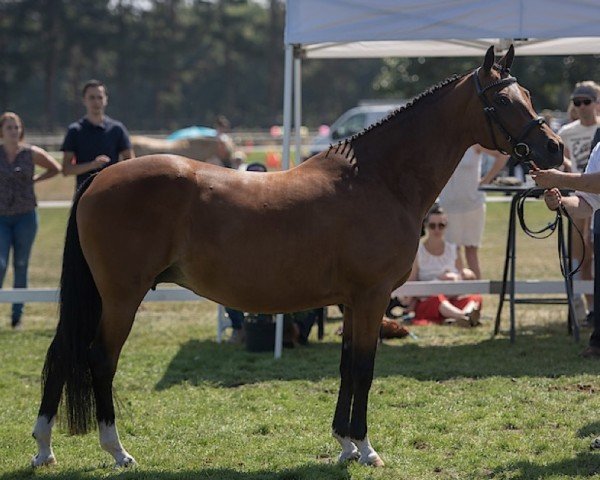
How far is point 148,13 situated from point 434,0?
155 feet

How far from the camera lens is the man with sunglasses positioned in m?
8.19

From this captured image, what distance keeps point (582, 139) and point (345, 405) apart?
4370 millimetres

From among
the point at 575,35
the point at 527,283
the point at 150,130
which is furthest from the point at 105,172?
the point at 150,130

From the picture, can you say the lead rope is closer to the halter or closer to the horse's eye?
the halter

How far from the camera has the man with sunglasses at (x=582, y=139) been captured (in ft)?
26.9

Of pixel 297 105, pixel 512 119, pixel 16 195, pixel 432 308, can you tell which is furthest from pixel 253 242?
pixel 16 195

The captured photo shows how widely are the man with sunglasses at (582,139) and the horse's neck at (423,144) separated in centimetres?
317

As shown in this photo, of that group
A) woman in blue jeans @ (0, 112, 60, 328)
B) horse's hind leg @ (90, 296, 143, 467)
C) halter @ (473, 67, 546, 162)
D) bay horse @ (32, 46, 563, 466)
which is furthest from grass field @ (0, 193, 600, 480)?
halter @ (473, 67, 546, 162)

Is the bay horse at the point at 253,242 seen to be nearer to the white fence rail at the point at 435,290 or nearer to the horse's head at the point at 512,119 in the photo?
the horse's head at the point at 512,119

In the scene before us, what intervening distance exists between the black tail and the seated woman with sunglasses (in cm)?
475

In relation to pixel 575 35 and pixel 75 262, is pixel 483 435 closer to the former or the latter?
pixel 75 262

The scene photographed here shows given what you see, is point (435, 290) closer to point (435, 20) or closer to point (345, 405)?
point (435, 20)

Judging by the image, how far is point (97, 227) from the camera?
4.92m

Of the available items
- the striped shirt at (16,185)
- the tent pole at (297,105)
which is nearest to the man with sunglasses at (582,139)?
the tent pole at (297,105)
